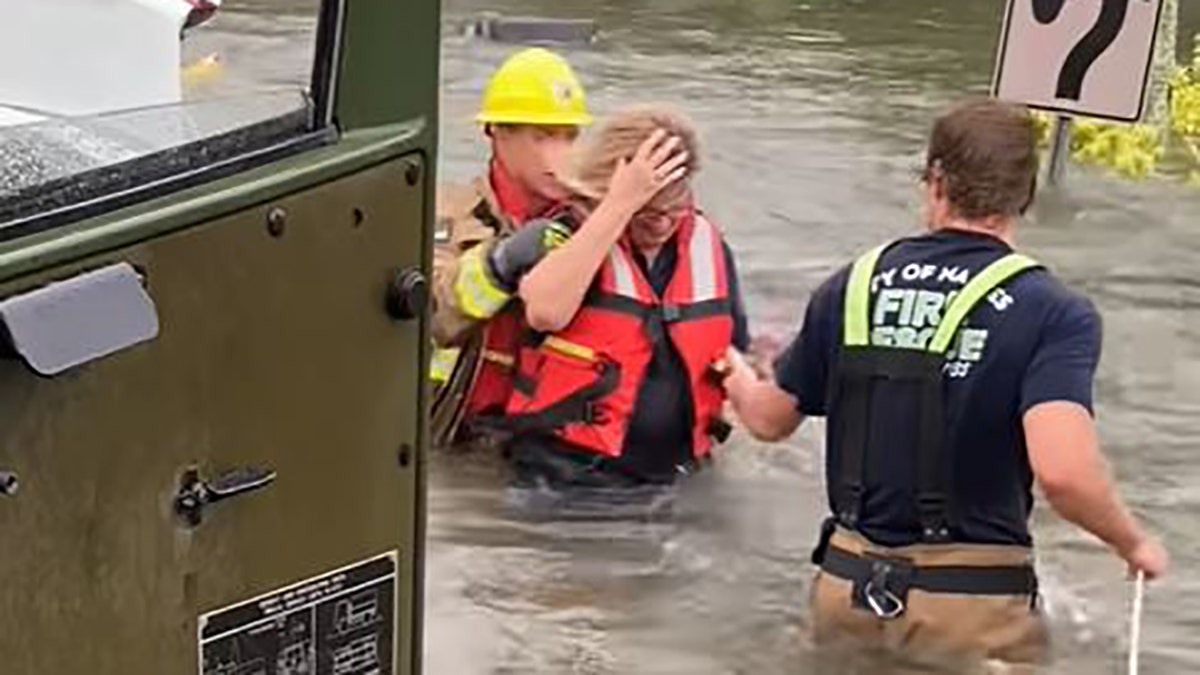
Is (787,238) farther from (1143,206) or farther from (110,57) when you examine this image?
(110,57)

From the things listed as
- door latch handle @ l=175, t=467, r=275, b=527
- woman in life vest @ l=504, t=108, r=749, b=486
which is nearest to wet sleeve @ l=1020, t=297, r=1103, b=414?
woman in life vest @ l=504, t=108, r=749, b=486

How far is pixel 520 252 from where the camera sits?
7.53 m

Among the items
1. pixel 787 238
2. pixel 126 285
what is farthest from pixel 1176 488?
pixel 126 285

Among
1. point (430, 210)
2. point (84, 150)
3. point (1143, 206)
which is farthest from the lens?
point (1143, 206)

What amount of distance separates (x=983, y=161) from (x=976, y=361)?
0.48 m

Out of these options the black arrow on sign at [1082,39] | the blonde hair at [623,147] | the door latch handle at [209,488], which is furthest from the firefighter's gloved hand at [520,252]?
the door latch handle at [209,488]

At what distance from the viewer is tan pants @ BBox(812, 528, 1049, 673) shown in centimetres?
585

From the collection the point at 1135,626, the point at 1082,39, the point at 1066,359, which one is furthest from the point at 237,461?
the point at 1082,39

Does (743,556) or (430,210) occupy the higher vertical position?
(430,210)

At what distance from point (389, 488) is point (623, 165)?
4.18 meters

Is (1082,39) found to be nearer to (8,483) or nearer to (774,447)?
(774,447)

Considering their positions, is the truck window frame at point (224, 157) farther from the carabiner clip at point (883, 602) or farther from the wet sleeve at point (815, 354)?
the carabiner clip at point (883, 602)

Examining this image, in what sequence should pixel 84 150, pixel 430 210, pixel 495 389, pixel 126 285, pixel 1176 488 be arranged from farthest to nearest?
pixel 1176 488
pixel 495 389
pixel 430 210
pixel 84 150
pixel 126 285

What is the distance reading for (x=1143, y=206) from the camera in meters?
12.6
